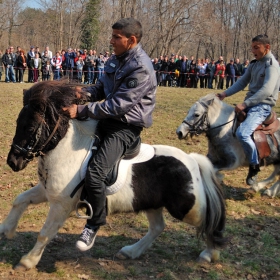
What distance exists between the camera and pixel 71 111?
11.3 ft

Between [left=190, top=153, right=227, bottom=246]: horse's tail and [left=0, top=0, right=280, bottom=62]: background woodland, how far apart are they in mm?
36435

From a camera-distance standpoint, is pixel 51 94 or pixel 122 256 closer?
pixel 51 94

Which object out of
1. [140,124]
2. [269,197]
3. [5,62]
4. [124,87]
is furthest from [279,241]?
[5,62]

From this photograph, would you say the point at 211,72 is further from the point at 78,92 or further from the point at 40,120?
the point at 40,120

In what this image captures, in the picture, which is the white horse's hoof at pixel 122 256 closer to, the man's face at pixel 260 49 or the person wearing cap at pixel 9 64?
the man's face at pixel 260 49

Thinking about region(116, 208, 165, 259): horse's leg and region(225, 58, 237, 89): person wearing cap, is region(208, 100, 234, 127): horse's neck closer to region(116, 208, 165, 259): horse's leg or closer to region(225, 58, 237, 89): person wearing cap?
region(116, 208, 165, 259): horse's leg

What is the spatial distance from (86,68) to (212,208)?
74.0 ft

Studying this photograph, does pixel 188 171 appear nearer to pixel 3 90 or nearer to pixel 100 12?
pixel 3 90

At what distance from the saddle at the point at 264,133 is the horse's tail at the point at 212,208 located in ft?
7.36

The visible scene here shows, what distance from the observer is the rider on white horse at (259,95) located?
228 inches

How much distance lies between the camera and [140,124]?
3.60 meters

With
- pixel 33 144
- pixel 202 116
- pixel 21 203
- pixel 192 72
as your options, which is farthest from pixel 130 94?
pixel 192 72

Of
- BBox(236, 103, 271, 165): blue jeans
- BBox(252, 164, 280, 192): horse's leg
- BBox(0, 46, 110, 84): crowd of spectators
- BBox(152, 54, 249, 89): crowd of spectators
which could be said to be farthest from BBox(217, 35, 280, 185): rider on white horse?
BBox(152, 54, 249, 89): crowd of spectators

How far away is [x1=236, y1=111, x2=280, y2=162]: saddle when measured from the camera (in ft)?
19.8
